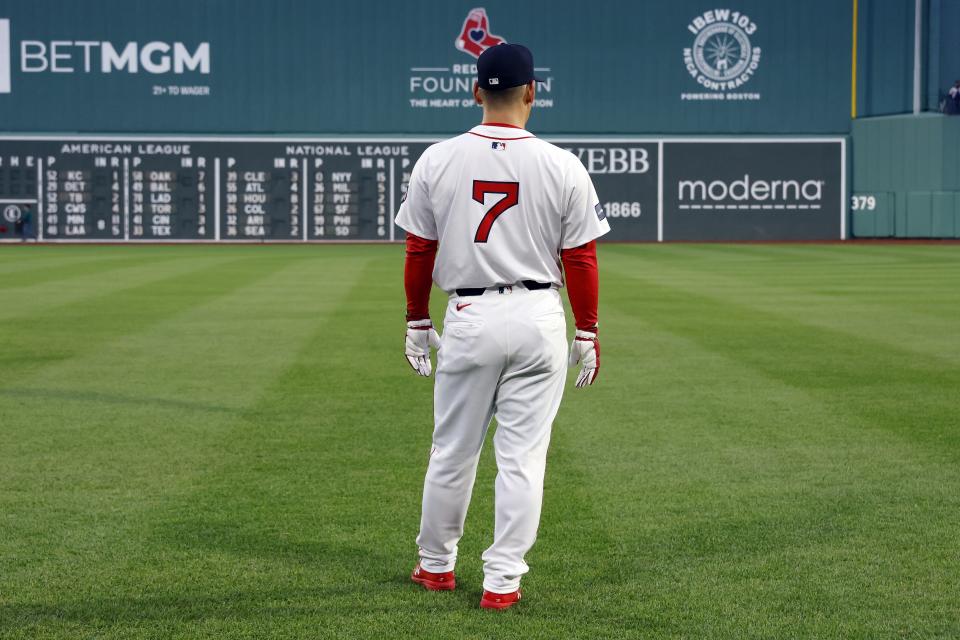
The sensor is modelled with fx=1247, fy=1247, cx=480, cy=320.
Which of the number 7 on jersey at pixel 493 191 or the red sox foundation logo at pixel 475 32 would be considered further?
the red sox foundation logo at pixel 475 32

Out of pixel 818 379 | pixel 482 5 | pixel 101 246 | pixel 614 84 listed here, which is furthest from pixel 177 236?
pixel 818 379

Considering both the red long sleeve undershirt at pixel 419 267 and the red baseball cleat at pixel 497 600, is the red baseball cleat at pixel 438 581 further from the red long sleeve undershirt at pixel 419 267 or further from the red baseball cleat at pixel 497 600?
the red long sleeve undershirt at pixel 419 267

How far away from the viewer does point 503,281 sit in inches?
167

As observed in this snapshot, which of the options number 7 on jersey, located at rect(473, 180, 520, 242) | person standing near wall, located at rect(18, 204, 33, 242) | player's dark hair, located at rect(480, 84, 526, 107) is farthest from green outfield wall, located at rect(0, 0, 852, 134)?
number 7 on jersey, located at rect(473, 180, 520, 242)

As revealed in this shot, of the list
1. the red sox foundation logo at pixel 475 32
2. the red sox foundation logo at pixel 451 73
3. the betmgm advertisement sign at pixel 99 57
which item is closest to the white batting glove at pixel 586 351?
the red sox foundation logo at pixel 451 73

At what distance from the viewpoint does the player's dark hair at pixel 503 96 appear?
4262 mm

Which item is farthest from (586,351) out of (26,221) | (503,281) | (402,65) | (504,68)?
(402,65)

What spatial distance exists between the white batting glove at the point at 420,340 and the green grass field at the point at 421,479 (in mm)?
836

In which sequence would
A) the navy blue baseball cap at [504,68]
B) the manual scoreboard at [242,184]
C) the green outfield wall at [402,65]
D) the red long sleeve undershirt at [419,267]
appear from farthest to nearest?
the green outfield wall at [402,65], the manual scoreboard at [242,184], the red long sleeve undershirt at [419,267], the navy blue baseball cap at [504,68]

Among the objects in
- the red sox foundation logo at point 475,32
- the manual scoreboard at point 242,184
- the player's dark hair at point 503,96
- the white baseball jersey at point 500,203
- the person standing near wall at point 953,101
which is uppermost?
the red sox foundation logo at point 475,32

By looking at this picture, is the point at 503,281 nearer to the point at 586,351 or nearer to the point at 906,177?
the point at 586,351

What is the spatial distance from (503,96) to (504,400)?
1.04 metres

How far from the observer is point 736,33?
3897 centimetres

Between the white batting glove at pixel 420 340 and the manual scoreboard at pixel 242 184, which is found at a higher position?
the manual scoreboard at pixel 242 184
